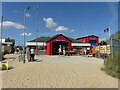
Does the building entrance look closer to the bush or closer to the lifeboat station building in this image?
the lifeboat station building

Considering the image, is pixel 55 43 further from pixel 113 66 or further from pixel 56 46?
pixel 113 66

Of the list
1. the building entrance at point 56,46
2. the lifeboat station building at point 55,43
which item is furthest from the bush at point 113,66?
the building entrance at point 56,46

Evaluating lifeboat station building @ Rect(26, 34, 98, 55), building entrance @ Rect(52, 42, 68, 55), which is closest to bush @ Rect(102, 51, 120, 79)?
lifeboat station building @ Rect(26, 34, 98, 55)

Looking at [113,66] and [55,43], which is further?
[55,43]

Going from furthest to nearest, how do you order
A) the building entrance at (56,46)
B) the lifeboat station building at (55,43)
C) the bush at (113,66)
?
the building entrance at (56,46)
the lifeboat station building at (55,43)
the bush at (113,66)

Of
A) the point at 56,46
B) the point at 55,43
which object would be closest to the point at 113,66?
the point at 55,43

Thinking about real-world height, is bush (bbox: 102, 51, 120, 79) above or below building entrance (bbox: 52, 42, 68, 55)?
below

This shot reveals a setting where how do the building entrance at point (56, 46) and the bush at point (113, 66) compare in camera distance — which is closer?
the bush at point (113, 66)

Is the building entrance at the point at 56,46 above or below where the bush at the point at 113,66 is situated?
above

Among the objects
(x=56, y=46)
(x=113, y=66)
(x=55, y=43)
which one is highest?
(x=55, y=43)

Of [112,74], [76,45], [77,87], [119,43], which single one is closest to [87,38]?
[76,45]

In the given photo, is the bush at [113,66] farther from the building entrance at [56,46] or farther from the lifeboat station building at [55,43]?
the building entrance at [56,46]

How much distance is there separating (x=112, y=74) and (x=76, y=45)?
1822 inches

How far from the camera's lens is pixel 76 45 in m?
62.0
